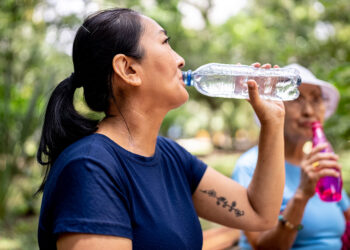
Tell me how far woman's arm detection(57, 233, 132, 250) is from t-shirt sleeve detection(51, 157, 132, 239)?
0.05ft

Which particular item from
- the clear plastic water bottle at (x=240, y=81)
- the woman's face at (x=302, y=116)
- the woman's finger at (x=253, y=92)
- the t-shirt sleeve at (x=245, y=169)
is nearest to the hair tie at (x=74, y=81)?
the clear plastic water bottle at (x=240, y=81)

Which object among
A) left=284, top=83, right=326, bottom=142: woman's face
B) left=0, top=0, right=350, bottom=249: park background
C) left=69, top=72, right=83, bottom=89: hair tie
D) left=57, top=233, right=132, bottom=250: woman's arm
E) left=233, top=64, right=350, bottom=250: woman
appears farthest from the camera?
left=0, top=0, right=350, bottom=249: park background

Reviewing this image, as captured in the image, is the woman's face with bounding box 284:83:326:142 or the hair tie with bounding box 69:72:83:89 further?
the woman's face with bounding box 284:83:326:142

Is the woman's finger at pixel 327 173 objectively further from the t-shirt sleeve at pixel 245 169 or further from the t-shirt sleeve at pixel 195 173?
the t-shirt sleeve at pixel 195 173

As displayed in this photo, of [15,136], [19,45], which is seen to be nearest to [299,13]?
[19,45]

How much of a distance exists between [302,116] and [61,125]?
146cm

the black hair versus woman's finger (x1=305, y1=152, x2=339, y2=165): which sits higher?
the black hair

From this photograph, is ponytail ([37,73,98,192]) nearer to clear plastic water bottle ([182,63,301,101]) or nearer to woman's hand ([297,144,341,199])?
clear plastic water bottle ([182,63,301,101])

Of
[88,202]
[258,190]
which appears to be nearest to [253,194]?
[258,190]

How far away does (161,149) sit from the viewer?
1.53m

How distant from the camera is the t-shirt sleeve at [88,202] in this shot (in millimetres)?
1020

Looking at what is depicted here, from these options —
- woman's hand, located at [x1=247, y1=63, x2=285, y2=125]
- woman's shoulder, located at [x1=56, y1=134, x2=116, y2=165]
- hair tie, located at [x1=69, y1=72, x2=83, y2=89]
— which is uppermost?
hair tie, located at [x1=69, y1=72, x2=83, y2=89]

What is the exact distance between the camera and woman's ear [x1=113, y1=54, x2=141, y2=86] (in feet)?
4.25

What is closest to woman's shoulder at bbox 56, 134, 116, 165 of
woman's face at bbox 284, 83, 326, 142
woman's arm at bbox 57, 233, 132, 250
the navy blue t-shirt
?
the navy blue t-shirt
